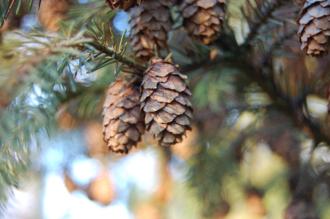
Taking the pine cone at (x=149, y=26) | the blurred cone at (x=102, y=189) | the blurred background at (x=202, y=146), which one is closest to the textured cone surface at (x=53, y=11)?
the blurred background at (x=202, y=146)

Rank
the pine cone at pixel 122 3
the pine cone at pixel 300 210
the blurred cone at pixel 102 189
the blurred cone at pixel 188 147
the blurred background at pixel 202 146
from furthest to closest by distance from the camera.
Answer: the blurred cone at pixel 102 189, the blurred cone at pixel 188 147, the pine cone at pixel 300 210, the blurred background at pixel 202 146, the pine cone at pixel 122 3

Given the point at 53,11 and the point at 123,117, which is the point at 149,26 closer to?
the point at 123,117

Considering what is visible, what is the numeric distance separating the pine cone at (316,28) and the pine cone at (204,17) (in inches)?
4.4

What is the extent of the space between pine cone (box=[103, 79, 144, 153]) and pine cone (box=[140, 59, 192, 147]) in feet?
0.12

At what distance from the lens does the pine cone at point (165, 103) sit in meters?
0.62

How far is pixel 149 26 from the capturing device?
2.27 feet

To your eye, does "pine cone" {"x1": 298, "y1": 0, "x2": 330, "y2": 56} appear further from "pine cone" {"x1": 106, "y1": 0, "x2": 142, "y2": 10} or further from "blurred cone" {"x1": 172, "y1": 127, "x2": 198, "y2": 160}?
"blurred cone" {"x1": 172, "y1": 127, "x2": 198, "y2": 160}

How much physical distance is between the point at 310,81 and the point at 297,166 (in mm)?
231

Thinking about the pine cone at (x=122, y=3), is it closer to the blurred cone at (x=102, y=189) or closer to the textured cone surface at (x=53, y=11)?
the textured cone surface at (x=53, y=11)

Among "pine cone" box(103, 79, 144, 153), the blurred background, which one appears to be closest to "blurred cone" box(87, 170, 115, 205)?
the blurred background

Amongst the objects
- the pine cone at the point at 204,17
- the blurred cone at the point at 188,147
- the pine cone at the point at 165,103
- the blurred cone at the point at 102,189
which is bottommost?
the blurred cone at the point at 102,189

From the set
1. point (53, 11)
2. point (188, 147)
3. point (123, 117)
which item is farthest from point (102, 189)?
point (123, 117)

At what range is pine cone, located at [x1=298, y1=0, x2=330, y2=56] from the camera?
23.6 inches

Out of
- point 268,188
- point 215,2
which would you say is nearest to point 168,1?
point 215,2
